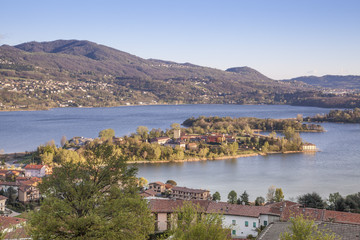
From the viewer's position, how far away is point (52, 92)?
274ft

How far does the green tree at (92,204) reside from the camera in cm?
466

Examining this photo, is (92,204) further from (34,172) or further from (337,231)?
(34,172)

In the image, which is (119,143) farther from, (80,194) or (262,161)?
(80,194)

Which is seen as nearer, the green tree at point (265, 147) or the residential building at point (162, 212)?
the residential building at point (162, 212)

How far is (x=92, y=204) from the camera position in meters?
5.06

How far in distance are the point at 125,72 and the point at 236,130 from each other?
10821cm

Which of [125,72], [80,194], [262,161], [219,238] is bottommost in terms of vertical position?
[262,161]

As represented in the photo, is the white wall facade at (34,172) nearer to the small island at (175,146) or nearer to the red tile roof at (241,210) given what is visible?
the small island at (175,146)

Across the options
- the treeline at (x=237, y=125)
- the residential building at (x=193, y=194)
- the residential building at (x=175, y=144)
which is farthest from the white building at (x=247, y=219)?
the treeline at (x=237, y=125)

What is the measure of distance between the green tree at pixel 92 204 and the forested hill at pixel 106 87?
69598mm

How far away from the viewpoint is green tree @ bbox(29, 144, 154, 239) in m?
4.66

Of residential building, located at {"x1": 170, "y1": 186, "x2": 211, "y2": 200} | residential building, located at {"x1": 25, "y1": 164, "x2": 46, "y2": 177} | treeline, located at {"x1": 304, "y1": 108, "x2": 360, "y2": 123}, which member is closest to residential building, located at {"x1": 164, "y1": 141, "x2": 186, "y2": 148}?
residential building, located at {"x1": 25, "y1": 164, "x2": 46, "y2": 177}

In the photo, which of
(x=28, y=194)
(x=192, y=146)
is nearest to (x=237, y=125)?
(x=192, y=146)

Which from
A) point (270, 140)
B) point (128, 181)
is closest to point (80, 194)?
point (128, 181)
